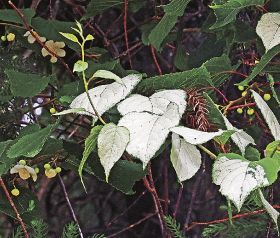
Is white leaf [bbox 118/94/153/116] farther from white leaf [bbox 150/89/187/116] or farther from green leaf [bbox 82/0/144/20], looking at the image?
green leaf [bbox 82/0/144/20]

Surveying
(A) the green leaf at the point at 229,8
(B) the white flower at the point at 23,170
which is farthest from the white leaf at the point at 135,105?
(B) the white flower at the point at 23,170

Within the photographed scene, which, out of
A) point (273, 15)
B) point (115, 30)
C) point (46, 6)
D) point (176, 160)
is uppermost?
point (273, 15)

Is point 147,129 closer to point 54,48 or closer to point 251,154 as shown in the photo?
point 251,154

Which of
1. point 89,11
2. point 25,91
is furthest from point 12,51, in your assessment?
point 25,91

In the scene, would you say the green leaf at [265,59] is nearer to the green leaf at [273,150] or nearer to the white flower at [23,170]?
the green leaf at [273,150]

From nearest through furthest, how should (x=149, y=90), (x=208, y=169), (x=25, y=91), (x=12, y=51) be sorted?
(x=149, y=90), (x=25, y=91), (x=12, y=51), (x=208, y=169)

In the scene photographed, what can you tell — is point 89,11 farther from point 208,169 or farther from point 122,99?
point 208,169

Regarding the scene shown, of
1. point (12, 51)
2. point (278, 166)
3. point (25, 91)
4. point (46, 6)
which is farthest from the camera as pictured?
point (46, 6)
